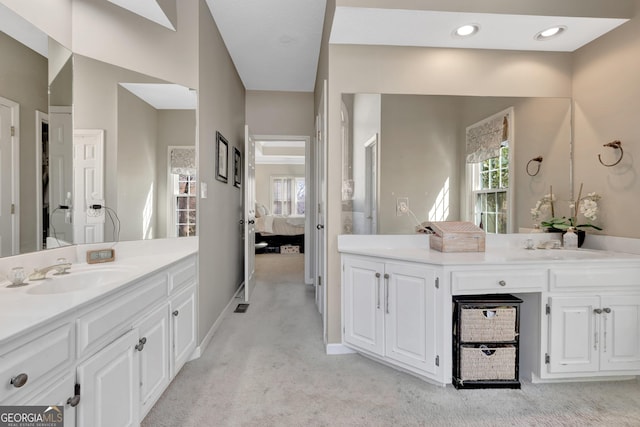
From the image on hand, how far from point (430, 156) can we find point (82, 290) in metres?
2.42

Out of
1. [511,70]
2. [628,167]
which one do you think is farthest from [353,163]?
[628,167]

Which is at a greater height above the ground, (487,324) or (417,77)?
(417,77)

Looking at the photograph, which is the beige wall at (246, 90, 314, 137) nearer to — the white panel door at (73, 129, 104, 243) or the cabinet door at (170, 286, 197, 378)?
the white panel door at (73, 129, 104, 243)

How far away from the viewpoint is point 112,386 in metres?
1.20

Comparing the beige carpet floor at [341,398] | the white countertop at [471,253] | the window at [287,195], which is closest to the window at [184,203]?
the beige carpet floor at [341,398]

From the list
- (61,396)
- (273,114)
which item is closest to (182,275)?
(61,396)

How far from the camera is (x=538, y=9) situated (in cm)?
198

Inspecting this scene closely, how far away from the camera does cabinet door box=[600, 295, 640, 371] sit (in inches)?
73.4

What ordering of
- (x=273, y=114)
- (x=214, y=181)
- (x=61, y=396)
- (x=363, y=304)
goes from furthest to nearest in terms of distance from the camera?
(x=273, y=114)
(x=214, y=181)
(x=363, y=304)
(x=61, y=396)

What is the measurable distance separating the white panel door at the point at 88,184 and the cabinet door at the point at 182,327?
646 millimetres

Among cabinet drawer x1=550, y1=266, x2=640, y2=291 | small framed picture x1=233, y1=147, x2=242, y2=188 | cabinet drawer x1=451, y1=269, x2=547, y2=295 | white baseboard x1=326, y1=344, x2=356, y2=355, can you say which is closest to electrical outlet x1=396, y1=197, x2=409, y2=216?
cabinet drawer x1=451, y1=269, x2=547, y2=295

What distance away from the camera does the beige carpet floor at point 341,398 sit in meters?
1.60

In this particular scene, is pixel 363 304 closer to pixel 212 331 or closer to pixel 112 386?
pixel 212 331

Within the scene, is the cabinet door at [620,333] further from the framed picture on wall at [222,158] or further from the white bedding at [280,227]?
the white bedding at [280,227]
